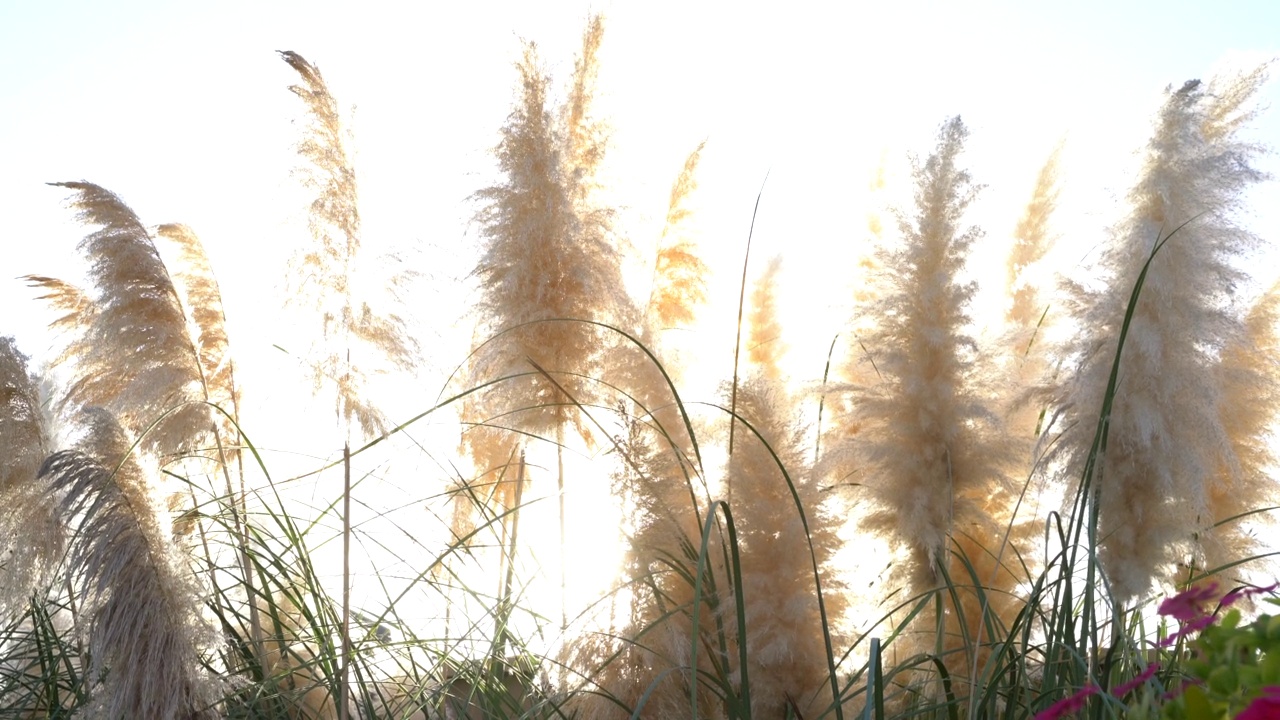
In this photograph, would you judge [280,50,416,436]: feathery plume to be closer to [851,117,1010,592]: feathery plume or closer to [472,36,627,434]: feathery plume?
[472,36,627,434]: feathery plume

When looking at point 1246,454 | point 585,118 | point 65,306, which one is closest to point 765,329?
point 585,118

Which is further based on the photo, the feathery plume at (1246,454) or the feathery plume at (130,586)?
the feathery plume at (1246,454)

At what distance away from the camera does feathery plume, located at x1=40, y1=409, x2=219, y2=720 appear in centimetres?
275

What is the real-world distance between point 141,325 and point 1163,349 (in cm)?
350

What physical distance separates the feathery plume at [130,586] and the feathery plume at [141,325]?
94cm

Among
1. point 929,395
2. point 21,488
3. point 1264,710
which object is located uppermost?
point 929,395

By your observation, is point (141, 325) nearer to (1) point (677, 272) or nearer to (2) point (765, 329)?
(1) point (677, 272)

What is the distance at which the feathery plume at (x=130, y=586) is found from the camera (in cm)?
275

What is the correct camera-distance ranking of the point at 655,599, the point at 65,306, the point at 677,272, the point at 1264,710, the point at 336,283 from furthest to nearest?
the point at 65,306 → the point at 677,272 → the point at 336,283 → the point at 655,599 → the point at 1264,710

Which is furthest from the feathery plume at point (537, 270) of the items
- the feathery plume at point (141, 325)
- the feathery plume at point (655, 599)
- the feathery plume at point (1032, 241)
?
the feathery plume at point (1032, 241)

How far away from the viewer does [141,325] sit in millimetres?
3881

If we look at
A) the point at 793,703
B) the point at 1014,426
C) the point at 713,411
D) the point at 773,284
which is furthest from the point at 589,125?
the point at 793,703

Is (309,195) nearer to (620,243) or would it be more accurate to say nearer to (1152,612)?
(620,243)

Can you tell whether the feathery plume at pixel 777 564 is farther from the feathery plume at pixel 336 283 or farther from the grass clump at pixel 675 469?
the feathery plume at pixel 336 283
